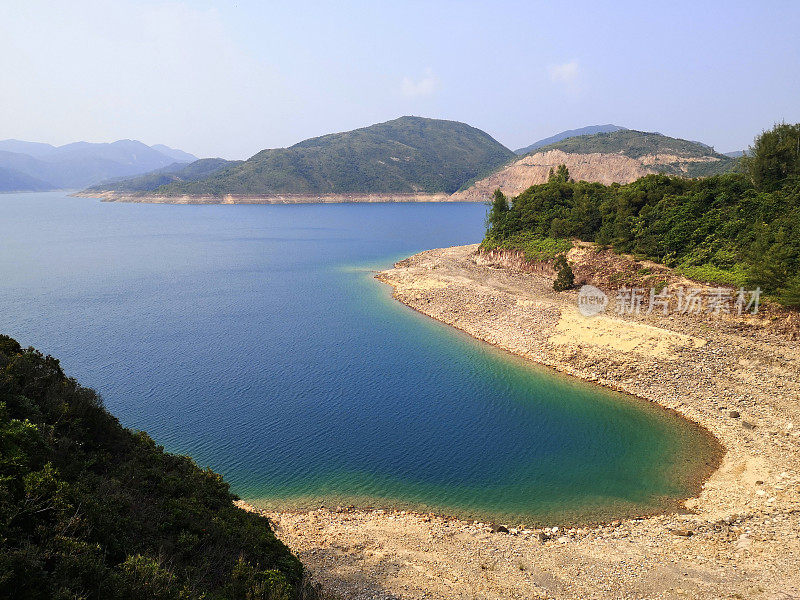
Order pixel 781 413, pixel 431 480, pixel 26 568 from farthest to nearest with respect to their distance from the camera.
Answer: pixel 781 413 → pixel 431 480 → pixel 26 568

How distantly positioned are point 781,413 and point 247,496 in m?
25.8

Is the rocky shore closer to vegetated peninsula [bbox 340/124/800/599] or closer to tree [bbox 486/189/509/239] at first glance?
vegetated peninsula [bbox 340/124/800/599]

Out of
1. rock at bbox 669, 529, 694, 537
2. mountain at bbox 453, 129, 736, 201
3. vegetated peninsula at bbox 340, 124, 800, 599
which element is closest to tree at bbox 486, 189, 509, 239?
vegetated peninsula at bbox 340, 124, 800, 599

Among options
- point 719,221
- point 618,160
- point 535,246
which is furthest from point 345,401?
point 618,160

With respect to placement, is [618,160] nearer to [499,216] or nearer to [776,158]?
[499,216]

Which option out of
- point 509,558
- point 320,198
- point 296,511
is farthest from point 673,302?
point 320,198

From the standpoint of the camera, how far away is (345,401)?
26094mm

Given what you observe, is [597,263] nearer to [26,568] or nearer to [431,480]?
[431,480]

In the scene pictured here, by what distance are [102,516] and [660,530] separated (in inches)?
672

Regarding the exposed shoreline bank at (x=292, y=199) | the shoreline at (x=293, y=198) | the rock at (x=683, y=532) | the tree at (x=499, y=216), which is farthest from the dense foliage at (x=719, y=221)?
the exposed shoreline bank at (x=292, y=199)

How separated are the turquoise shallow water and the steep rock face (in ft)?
346

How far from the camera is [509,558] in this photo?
14055 millimetres

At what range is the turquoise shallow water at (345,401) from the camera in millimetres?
18922

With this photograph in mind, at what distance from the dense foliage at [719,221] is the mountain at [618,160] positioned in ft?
239
